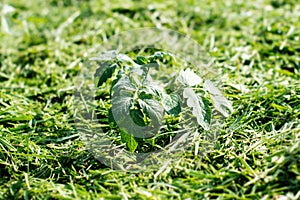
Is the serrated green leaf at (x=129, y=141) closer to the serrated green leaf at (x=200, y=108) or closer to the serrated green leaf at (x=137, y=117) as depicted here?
the serrated green leaf at (x=137, y=117)

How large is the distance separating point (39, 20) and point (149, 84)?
1.94m

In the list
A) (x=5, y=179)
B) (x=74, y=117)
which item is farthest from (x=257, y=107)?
(x=5, y=179)

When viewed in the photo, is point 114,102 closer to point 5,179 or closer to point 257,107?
point 5,179

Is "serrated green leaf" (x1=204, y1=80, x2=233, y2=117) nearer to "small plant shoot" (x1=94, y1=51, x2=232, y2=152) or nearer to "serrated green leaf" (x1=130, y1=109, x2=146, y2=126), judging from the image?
"small plant shoot" (x1=94, y1=51, x2=232, y2=152)

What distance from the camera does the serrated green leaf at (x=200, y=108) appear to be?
1.99 m

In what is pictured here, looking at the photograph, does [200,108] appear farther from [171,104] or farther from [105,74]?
[105,74]

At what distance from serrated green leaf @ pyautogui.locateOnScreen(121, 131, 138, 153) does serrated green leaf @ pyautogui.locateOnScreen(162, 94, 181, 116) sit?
7.9 inches

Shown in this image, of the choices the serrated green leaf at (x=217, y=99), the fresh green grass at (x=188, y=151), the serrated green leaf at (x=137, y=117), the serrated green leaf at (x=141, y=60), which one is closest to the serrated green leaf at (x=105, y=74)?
the serrated green leaf at (x=141, y=60)

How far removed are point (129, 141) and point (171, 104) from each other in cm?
25

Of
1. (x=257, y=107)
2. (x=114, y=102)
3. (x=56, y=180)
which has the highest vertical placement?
(x=114, y=102)

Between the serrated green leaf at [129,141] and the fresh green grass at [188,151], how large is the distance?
12 centimetres

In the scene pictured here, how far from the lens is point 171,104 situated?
1989 mm

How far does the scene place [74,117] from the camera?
2.42 meters

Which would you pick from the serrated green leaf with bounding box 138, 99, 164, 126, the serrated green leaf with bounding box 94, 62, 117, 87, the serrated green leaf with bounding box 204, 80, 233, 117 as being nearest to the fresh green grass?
the serrated green leaf with bounding box 204, 80, 233, 117
